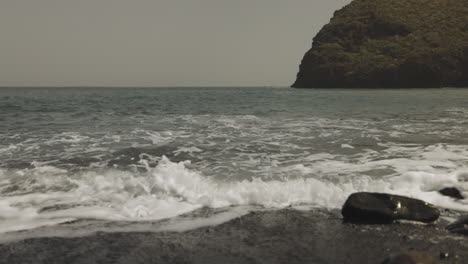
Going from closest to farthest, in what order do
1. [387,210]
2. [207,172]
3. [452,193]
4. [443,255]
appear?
[443,255] < [387,210] < [452,193] < [207,172]

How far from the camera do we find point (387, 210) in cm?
463

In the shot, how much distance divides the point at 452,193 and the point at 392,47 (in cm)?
9855

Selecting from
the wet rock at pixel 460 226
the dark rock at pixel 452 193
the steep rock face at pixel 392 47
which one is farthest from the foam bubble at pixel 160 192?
the steep rock face at pixel 392 47

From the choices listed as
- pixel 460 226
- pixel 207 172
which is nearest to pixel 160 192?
pixel 207 172

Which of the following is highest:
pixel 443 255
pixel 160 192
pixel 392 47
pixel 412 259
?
pixel 392 47

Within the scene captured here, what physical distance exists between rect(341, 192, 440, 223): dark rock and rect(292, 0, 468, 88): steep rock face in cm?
8800

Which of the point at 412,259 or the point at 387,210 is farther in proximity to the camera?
the point at 387,210

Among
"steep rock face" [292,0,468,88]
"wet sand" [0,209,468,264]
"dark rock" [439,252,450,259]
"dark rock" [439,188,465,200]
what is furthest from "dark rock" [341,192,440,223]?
"steep rock face" [292,0,468,88]

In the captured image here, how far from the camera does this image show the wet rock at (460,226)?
4143 millimetres

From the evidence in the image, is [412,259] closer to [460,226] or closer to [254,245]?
[254,245]

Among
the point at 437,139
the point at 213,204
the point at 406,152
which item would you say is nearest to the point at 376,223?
the point at 213,204

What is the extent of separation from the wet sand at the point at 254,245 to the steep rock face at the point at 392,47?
88724mm

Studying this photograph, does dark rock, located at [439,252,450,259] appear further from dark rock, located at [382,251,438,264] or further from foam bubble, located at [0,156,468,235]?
foam bubble, located at [0,156,468,235]

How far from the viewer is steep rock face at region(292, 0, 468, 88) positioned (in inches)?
3241
